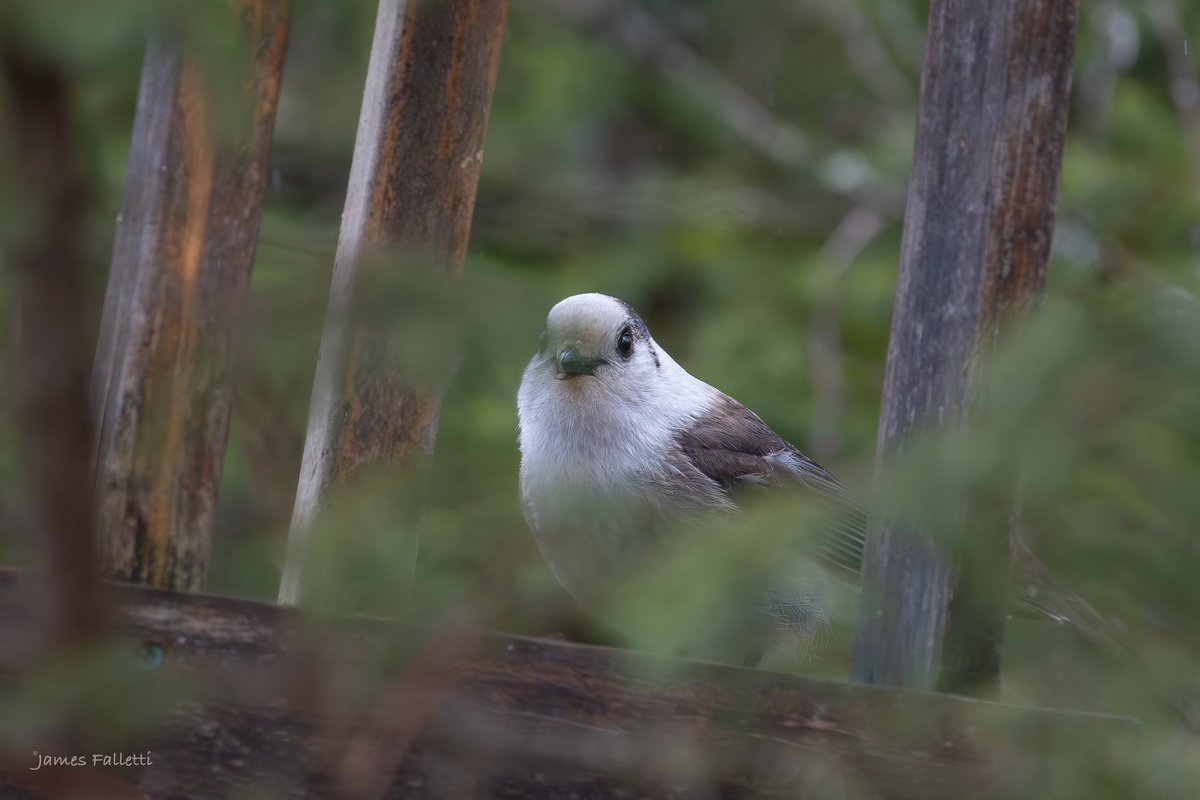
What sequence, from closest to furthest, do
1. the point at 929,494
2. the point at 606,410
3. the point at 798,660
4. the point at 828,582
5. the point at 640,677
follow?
the point at 929,494, the point at 640,677, the point at 828,582, the point at 798,660, the point at 606,410

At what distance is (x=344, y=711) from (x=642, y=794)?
1.43 feet

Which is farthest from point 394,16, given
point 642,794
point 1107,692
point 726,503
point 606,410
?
point 1107,692

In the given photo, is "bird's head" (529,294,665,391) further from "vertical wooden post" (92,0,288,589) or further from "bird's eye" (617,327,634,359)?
"vertical wooden post" (92,0,288,589)

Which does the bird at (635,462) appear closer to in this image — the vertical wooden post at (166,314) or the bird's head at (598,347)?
the bird's head at (598,347)

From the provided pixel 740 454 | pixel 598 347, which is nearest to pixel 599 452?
pixel 598 347

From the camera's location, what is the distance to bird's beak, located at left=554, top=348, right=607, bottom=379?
1855 millimetres

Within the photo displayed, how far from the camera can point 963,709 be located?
4.04 ft

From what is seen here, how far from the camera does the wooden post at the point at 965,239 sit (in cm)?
161

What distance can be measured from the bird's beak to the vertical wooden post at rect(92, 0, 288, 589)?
455 millimetres

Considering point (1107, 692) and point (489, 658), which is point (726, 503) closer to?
point (489, 658)
